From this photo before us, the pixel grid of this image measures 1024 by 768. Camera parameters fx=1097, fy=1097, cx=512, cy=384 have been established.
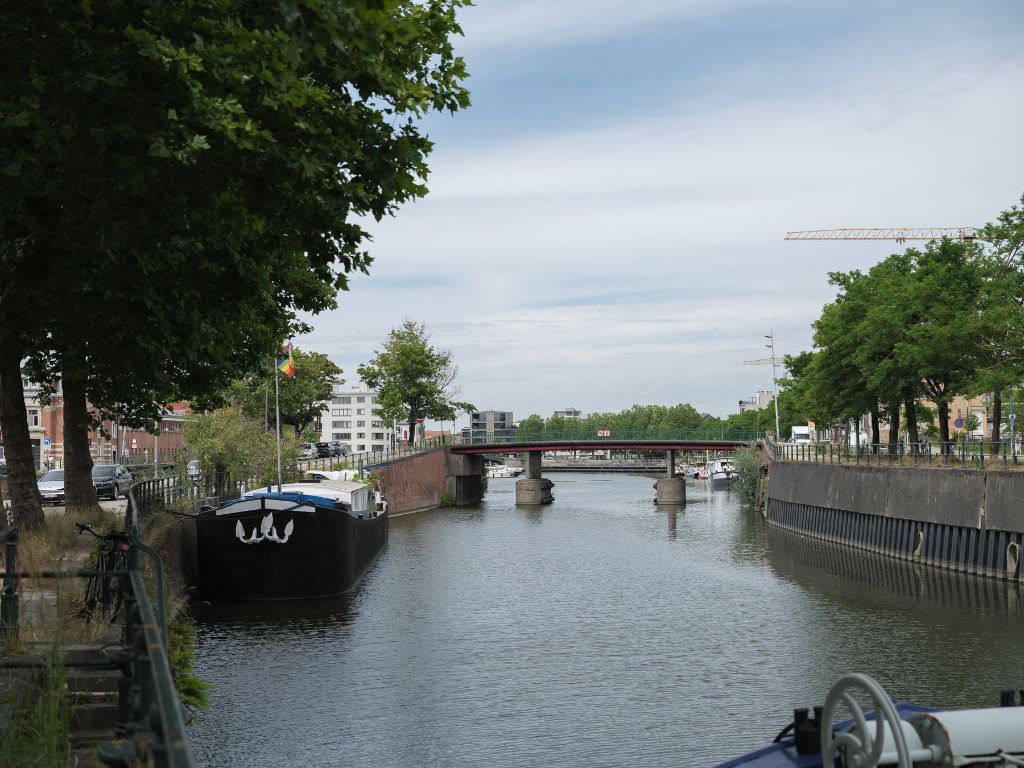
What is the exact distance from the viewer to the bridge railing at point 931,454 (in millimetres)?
40781

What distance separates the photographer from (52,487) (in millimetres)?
45250

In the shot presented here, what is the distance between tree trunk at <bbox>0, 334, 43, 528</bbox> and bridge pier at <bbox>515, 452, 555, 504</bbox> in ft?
247

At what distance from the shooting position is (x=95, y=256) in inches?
626

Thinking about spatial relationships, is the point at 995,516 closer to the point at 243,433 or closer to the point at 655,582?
the point at 655,582

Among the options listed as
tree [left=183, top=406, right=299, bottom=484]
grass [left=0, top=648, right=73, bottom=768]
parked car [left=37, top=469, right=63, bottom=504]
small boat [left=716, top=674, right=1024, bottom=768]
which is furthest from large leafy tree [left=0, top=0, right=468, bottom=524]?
tree [left=183, top=406, right=299, bottom=484]

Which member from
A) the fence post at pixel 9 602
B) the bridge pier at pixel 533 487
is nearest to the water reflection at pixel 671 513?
the bridge pier at pixel 533 487

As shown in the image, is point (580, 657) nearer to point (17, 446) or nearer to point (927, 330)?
point (17, 446)

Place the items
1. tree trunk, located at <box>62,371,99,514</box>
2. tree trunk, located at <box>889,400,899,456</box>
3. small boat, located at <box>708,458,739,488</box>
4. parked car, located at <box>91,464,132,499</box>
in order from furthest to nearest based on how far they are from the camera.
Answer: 1. small boat, located at <box>708,458,739,488</box>
2. tree trunk, located at <box>889,400,899,456</box>
3. parked car, located at <box>91,464,132,499</box>
4. tree trunk, located at <box>62,371,99,514</box>

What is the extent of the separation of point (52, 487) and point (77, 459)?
675 inches

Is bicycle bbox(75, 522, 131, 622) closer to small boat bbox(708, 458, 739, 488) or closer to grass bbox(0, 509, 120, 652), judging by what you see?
grass bbox(0, 509, 120, 652)

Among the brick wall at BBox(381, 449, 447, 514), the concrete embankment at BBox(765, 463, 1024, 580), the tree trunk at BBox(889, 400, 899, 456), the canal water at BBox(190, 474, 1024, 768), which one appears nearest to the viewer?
the canal water at BBox(190, 474, 1024, 768)

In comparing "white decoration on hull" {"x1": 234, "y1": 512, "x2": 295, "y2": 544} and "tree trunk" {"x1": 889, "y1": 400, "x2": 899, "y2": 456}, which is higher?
"tree trunk" {"x1": 889, "y1": 400, "x2": 899, "y2": 456}

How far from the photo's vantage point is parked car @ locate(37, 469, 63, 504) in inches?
1718

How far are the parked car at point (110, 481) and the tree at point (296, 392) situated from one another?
36017mm
